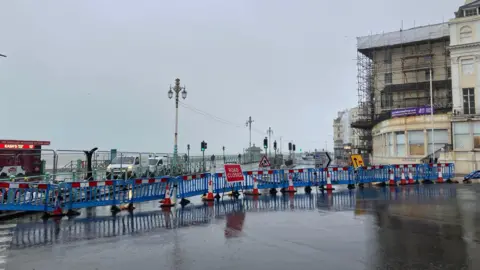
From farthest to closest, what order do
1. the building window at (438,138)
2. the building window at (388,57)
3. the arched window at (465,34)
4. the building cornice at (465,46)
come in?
Result: 1. the building window at (388,57)
2. the building window at (438,138)
3. the arched window at (465,34)
4. the building cornice at (465,46)

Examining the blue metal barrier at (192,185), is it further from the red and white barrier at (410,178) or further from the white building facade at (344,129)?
the white building facade at (344,129)

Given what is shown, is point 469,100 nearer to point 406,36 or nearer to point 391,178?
point 406,36

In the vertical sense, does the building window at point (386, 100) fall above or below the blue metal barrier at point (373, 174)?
above

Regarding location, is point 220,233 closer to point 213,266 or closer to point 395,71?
point 213,266

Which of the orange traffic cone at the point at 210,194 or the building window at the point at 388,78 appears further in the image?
the building window at the point at 388,78

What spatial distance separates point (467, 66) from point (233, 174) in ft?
104

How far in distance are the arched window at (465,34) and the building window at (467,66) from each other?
6.68ft

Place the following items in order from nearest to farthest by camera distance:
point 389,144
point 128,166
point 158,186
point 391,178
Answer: point 158,186 < point 391,178 < point 128,166 < point 389,144

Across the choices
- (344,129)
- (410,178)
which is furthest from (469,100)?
(344,129)

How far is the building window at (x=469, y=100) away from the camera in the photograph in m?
35.0

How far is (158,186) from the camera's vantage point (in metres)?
14.2

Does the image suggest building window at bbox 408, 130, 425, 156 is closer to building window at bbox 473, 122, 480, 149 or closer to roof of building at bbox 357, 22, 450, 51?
building window at bbox 473, 122, 480, 149

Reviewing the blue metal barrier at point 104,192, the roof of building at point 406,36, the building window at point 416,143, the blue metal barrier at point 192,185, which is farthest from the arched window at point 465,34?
the blue metal barrier at point 104,192

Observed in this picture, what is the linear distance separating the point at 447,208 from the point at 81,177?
1885 cm
